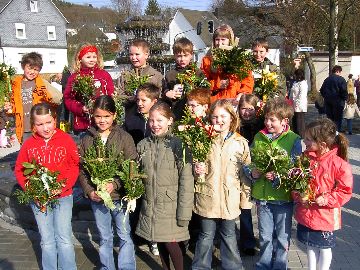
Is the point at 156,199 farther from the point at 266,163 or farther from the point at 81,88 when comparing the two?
the point at 81,88

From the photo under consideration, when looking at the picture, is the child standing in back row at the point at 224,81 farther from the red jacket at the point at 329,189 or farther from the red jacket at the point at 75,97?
the red jacket at the point at 329,189

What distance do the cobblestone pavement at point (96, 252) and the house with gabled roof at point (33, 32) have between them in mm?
45608

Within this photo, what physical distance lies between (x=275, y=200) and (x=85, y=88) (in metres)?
2.45

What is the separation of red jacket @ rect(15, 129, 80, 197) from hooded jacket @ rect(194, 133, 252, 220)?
1260 mm

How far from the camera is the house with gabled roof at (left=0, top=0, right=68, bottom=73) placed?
5019cm

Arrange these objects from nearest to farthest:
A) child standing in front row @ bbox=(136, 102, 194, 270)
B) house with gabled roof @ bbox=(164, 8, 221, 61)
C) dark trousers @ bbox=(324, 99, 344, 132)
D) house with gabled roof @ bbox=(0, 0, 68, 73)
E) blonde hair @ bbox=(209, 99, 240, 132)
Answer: child standing in front row @ bbox=(136, 102, 194, 270)
blonde hair @ bbox=(209, 99, 240, 132)
dark trousers @ bbox=(324, 99, 344, 132)
house with gabled roof @ bbox=(0, 0, 68, 73)
house with gabled roof @ bbox=(164, 8, 221, 61)

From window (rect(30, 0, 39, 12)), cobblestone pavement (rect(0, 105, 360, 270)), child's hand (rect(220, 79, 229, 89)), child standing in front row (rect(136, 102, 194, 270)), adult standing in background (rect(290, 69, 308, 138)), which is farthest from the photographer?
window (rect(30, 0, 39, 12))

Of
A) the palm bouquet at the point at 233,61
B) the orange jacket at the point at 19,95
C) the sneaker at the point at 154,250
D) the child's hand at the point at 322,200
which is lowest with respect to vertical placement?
the sneaker at the point at 154,250

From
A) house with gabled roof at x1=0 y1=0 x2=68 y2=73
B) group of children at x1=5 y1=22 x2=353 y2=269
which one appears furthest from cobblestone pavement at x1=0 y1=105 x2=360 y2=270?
house with gabled roof at x1=0 y1=0 x2=68 y2=73

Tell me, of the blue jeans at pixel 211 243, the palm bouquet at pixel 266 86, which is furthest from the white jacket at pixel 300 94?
the blue jeans at pixel 211 243

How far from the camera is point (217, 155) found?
445cm

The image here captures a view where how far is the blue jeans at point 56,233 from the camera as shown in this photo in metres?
4.54

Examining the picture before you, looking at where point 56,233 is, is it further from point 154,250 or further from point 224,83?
point 224,83

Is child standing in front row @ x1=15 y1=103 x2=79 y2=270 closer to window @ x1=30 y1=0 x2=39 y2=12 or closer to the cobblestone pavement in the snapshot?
the cobblestone pavement
